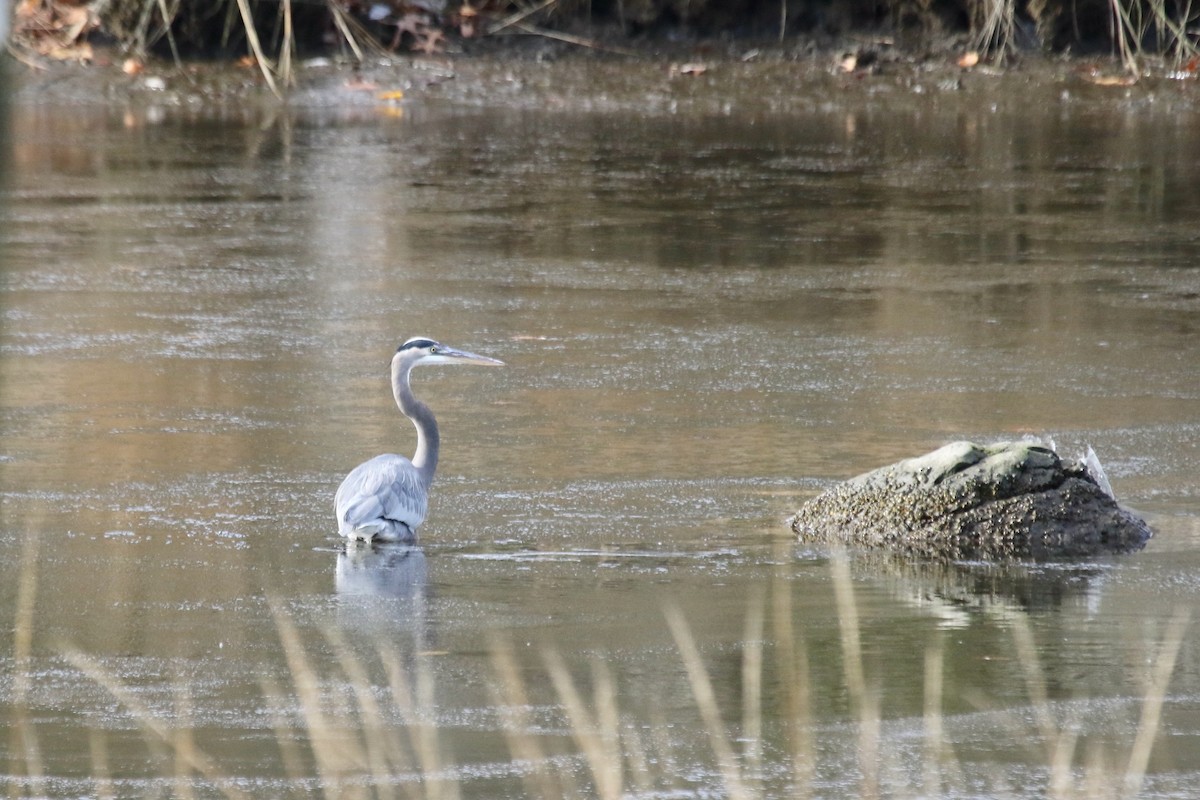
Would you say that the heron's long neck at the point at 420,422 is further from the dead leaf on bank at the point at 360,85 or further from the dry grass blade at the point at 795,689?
the dead leaf on bank at the point at 360,85

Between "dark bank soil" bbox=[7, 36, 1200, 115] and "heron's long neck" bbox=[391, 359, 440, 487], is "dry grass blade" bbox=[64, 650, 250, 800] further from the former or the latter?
"dark bank soil" bbox=[7, 36, 1200, 115]

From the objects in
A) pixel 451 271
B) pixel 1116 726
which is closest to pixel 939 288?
pixel 451 271

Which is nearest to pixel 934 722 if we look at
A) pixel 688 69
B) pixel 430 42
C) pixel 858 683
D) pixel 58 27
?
pixel 858 683

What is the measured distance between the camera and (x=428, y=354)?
8070mm

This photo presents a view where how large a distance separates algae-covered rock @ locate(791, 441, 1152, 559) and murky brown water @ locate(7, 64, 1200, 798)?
7.5 inches

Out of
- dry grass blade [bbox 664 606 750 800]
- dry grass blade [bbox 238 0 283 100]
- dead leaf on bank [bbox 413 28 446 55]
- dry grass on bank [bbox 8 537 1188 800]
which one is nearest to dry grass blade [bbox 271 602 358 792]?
dry grass on bank [bbox 8 537 1188 800]

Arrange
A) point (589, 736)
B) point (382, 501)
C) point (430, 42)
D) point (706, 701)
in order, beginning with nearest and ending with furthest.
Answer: point (589, 736), point (706, 701), point (382, 501), point (430, 42)

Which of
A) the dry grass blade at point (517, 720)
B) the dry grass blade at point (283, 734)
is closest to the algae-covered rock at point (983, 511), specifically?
the dry grass blade at point (517, 720)

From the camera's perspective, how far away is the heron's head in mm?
7980

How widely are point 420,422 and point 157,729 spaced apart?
2701 millimetres

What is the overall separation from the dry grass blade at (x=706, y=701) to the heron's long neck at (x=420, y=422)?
1631mm

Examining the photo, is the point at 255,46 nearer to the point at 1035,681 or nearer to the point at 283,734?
the point at 283,734

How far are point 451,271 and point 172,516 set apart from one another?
4.36 meters

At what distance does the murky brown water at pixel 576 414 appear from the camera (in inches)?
207
